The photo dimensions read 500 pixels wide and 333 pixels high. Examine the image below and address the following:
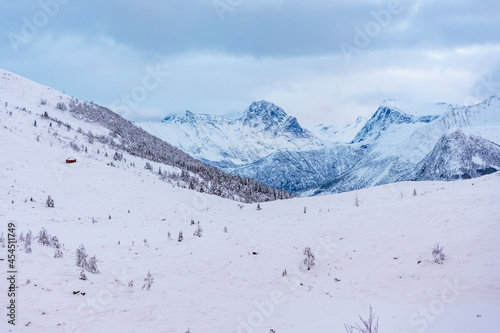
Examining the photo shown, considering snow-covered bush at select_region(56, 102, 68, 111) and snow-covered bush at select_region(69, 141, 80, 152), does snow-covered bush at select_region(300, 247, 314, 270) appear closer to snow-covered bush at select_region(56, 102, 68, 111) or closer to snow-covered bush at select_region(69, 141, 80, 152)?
snow-covered bush at select_region(69, 141, 80, 152)

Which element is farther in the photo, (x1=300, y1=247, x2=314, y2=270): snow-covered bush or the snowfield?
(x1=300, y1=247, x2=314, y2=270): snow-covered bush

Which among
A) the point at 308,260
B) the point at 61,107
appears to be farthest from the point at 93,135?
the point at 308,260

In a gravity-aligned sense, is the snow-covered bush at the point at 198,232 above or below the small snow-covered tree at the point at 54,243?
below

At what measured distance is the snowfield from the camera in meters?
10.8

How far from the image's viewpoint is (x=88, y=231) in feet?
74.7

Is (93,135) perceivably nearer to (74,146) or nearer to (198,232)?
(74,146)

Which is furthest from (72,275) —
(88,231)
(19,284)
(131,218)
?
(131,218)

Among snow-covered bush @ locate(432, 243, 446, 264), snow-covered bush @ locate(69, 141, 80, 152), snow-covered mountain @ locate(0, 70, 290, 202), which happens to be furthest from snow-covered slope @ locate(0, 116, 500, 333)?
snow-covered mountain @ locate(0, 70, 290, 202)

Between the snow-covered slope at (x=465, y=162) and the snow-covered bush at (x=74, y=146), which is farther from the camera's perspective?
the snow-covered slope at (x=465, y=162)

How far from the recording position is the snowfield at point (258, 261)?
1083 centimetres

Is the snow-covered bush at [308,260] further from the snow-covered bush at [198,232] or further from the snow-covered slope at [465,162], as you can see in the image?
the snow-covered slope at [465,162]

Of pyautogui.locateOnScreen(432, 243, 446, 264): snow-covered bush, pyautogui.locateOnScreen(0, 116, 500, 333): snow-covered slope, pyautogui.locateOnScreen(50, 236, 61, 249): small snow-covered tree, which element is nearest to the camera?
pyautogui.locateOnScreen(0, 116, 500, 333): snow-covered slope

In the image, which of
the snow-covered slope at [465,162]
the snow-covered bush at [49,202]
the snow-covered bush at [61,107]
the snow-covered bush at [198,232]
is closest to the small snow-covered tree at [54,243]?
the snow-covered bush at [198,232]

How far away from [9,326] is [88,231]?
1443 cm
